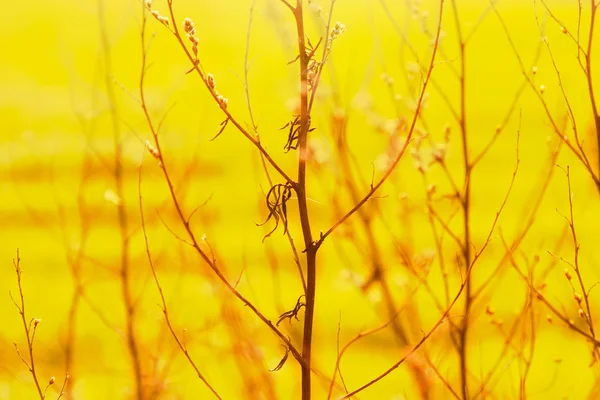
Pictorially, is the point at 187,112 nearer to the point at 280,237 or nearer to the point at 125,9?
the point at 125,9

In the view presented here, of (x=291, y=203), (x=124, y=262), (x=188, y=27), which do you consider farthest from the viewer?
(x=291, y=203)

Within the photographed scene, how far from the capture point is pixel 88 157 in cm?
209

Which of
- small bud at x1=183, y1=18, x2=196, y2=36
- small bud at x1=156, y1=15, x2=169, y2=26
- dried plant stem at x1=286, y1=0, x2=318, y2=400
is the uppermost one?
small bud at x1=156, y1=15, x2=169, y2=26

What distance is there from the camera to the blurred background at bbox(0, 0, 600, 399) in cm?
178

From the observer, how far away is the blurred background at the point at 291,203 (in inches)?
70.0

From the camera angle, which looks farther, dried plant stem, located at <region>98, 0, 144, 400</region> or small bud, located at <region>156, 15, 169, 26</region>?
dried plant stem, located at <region>98, 0, 144, 400</region>

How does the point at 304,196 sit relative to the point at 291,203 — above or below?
below

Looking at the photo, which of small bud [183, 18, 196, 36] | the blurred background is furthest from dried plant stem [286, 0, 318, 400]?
the blurred background

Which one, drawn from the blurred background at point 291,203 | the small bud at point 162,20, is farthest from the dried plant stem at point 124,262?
the small bud at point 162,20

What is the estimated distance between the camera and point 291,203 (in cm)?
209

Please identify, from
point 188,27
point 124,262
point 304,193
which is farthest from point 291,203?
point 188,27

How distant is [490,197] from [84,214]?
53.5 inches

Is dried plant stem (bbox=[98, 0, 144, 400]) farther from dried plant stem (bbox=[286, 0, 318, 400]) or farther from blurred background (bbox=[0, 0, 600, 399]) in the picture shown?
dried plant stem (bbox=[286, 0, 318, 400])

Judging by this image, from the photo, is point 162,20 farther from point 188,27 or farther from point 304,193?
point 304,193
